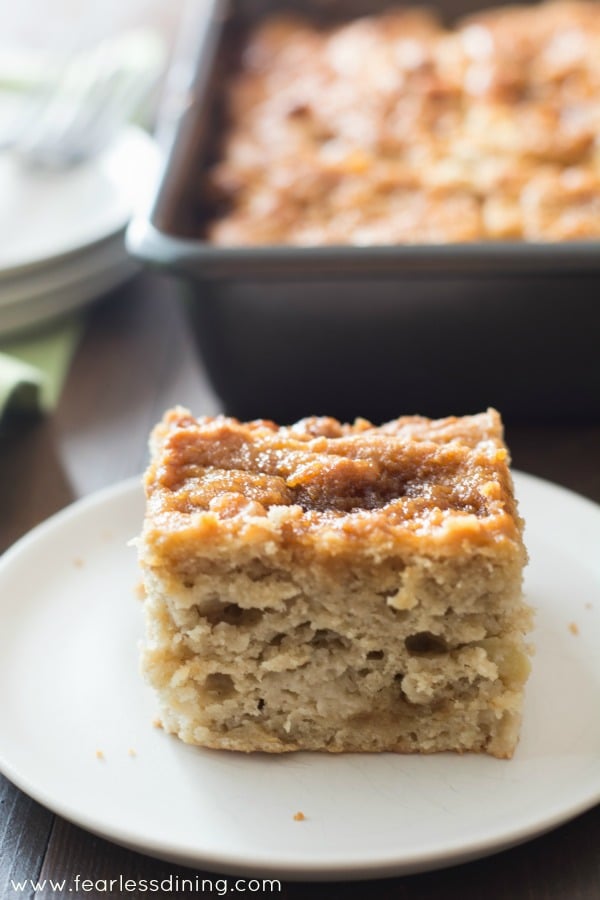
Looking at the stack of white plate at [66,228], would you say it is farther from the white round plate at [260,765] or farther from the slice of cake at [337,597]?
the slice of cake at [337,597]

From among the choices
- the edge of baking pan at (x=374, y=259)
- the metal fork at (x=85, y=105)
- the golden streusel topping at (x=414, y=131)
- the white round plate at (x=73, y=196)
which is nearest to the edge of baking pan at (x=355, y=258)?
the edge of baking pan at (x=374, y=259)

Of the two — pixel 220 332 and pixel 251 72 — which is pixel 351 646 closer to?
pixel 220 332

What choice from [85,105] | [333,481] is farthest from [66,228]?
[333,481]

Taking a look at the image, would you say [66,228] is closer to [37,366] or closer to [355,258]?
[37,366]

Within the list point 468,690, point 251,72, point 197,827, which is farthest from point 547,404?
Result: point 251,72

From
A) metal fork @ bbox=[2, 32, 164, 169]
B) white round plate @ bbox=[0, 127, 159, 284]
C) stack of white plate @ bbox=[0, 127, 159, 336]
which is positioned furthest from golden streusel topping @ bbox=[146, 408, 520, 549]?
metal fork @ bbox=[2, 32, 164, 169]

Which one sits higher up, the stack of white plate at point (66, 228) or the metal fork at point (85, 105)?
the metal fork at point (85, 105)

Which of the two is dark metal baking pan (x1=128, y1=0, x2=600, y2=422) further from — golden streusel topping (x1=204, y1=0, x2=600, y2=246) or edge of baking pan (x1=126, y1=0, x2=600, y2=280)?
golden streusel topping (x1=204, y1=0, x2=600, y2=246)
